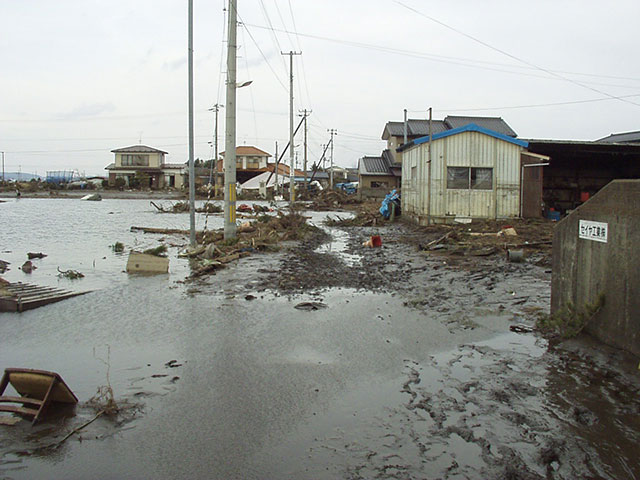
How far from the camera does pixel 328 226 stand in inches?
1088

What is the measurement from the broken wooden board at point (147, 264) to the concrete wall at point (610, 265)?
8.88 meters

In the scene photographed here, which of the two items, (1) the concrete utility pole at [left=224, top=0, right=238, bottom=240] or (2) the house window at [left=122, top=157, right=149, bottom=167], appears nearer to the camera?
(1) the concrete utility pole at [left=224, top=0, right=238, bottom=240]

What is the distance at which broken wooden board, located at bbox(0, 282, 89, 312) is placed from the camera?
889cm

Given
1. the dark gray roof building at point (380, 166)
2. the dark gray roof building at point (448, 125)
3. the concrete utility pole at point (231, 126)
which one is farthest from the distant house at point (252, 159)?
the concrete utility pole at point (231, 126)

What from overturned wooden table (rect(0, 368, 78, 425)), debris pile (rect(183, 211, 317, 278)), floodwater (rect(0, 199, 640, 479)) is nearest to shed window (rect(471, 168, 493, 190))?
debris pile (rect(183, 211, 317, 278))

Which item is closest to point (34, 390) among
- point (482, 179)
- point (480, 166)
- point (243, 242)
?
point (243, 242)

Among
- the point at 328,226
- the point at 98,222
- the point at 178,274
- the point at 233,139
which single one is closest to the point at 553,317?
the point at 178,274

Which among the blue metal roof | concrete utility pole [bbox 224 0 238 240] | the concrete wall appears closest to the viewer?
the concrete wall

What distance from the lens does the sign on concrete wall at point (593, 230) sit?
247 inches

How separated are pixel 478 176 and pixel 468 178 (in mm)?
448

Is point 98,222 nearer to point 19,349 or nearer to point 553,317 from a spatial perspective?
point 19,349

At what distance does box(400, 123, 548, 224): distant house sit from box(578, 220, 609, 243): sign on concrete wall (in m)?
16.3

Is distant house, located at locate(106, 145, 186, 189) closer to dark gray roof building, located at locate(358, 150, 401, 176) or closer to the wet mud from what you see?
dark gray roof building, located at locate(358, 150, 401, 176)

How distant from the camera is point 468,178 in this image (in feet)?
76.0
